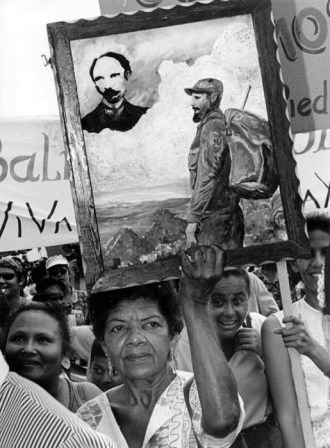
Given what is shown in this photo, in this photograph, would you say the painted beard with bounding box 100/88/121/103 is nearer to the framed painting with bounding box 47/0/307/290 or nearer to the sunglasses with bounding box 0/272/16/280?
the framed painting with bounding box 47/0/307/290

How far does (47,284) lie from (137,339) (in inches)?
12.7

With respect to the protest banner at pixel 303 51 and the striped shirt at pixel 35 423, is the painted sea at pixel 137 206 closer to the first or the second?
the protest banner at pixel 303 51

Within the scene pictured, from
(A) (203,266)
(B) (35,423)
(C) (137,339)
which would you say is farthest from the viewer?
(C) (137,339)

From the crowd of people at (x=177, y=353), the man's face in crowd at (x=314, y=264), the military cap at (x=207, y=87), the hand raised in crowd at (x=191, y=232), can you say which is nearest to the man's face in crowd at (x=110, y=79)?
the military cap at (x=207, y=87)

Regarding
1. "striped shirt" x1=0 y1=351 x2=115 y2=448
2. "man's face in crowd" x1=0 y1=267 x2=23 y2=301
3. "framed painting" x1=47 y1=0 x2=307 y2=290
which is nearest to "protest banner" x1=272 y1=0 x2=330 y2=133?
"framed painting" x1=47 y1=0 x2=307 y2=290

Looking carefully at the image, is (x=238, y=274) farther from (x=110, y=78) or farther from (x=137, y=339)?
(x=110, y=78)

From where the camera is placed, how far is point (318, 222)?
2326mm

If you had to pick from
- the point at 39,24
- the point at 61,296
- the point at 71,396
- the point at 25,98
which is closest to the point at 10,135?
the point at 25,98

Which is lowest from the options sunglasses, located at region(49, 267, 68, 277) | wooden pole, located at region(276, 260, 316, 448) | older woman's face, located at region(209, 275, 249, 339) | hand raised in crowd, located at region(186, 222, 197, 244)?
wooden pole, located at region(276, 260, 316, 448)

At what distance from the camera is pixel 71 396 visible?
226 centimetres

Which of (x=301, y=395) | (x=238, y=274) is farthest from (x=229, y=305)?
(x=301, y=395)

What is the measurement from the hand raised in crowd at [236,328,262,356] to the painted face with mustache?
2.65 ft

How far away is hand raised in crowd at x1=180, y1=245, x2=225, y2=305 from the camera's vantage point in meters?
2.11

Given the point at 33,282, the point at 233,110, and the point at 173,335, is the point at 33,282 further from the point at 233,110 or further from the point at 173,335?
the point at 233,110
